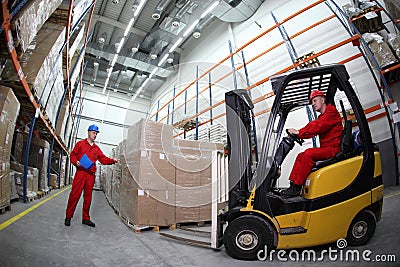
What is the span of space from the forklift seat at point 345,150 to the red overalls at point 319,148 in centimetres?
5

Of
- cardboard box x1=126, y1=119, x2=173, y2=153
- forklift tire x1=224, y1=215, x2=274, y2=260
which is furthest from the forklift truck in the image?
cardboard box x1=126, y1=119, x2=173, y2=153

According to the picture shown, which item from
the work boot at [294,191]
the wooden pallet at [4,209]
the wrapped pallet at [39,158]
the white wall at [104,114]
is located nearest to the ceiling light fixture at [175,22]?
the wrapped pallet at [39,158]

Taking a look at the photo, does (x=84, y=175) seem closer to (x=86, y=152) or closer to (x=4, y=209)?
(x=86, y=152)

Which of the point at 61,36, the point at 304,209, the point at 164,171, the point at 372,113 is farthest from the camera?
the point at 372,113

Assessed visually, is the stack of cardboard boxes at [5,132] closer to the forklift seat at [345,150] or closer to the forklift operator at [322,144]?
the forklift operator at [322,144]

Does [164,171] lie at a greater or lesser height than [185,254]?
greater

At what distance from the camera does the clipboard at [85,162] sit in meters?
3.71

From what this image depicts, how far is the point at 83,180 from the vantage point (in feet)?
12.1

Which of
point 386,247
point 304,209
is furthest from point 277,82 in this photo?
point 386,247

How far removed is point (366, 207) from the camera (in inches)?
91.0

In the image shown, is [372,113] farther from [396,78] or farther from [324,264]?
[324,264]

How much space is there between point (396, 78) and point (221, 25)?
26.9 ft

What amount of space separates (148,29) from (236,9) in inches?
197

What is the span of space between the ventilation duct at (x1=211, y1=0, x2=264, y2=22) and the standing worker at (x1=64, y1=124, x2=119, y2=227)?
7.61m
